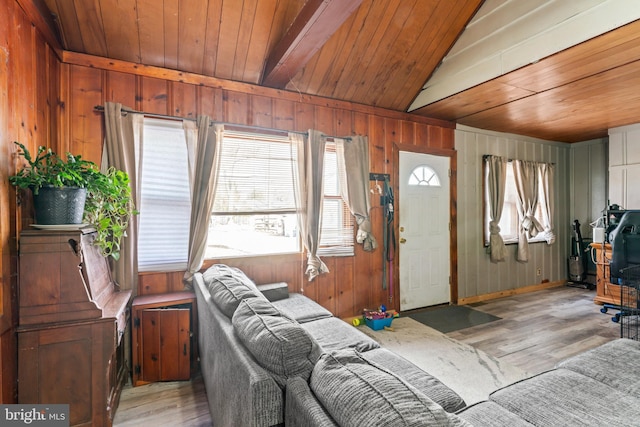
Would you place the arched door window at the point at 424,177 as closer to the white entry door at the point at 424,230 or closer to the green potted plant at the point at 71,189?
the white entry door at the point at 424,230

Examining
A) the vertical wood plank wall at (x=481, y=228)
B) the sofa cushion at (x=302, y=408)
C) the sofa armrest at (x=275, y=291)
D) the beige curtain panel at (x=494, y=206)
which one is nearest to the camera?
the sofa cushion at (x=302, y=408)

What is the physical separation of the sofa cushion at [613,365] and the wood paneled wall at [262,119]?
2.19m

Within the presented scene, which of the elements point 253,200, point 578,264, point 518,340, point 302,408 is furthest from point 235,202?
point 578,264

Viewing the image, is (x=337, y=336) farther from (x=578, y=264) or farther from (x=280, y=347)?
(x=578, y=264)

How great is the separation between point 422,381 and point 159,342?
6.49ft

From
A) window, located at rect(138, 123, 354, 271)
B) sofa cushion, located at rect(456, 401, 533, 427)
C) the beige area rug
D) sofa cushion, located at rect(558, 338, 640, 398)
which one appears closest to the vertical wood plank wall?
the beige area rug

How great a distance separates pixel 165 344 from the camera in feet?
7.95

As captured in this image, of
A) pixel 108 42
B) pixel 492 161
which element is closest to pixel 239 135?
pixel 108 42

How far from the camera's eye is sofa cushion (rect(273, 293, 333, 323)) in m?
2.57

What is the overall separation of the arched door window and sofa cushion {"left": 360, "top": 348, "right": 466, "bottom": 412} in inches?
104

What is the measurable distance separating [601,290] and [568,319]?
1.05 meters

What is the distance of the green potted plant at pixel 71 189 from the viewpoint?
5.80ft

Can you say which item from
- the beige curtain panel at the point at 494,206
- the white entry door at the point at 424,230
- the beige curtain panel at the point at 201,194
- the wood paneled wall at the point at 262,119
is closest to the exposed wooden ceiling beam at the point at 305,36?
the wood paneled wall at the point at 262,119

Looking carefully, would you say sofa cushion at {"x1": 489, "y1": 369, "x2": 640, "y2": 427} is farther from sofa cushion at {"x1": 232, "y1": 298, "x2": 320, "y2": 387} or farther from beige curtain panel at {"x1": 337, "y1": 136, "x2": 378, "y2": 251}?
beige curtain panel at {"x1": 337, "y1": 136, "x2": 378, "y2": 251}
